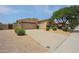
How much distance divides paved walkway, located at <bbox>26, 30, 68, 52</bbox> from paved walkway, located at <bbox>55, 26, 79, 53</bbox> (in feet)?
0.34

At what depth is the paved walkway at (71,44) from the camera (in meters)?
6.79

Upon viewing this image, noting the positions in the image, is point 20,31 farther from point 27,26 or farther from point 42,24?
point 42,24

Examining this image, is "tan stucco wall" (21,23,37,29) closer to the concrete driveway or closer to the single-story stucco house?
the single-story stucco house

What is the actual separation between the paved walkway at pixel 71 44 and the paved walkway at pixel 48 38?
4.0 inches

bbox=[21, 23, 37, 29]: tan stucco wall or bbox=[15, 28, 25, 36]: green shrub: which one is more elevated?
bbox=[21, 23, 37, 29]: tan stucco wall

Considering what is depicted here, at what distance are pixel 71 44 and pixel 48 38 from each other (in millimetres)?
545

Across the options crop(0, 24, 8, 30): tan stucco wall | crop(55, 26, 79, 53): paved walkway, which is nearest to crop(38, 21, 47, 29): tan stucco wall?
crop(55, 26, 79, 53): paved walkway

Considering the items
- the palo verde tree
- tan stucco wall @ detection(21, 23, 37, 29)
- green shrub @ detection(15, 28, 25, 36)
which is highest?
the palo verde tree

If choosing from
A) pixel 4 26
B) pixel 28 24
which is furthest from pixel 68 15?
pixel 4 26

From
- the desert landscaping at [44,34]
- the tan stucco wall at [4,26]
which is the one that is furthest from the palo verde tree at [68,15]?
the tan stucco wall at [4,26]

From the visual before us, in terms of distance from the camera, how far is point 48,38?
22.6 feet

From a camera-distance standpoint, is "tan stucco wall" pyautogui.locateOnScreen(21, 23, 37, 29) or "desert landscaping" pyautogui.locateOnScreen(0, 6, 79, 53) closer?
"desert landscaping" pyautogui.locateOnScreen(0, 6, 79, 53)

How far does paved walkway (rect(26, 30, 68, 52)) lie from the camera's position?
685cm
